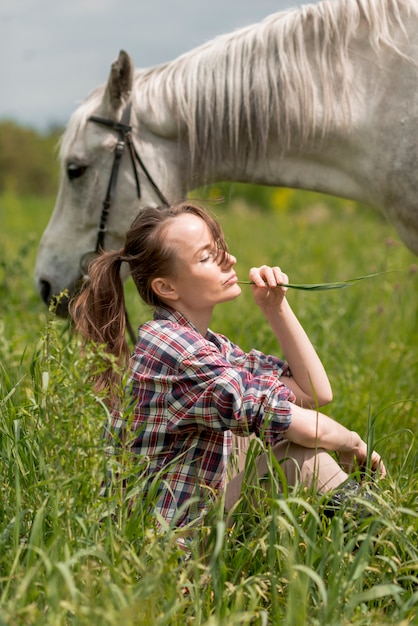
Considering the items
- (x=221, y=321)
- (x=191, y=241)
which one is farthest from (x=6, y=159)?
(x=191, y=241)

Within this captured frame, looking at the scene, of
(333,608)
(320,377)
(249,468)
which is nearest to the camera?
(333,608)

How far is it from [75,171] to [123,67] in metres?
0.52

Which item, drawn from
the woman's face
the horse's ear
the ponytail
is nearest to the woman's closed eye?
the woman's face

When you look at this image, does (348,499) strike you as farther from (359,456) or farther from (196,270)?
(196,270)

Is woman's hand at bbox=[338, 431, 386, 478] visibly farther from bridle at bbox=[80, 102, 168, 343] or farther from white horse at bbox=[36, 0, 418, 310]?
bridle at bbox=[80, 102, 168, 343]

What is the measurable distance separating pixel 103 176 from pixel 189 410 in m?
1.68

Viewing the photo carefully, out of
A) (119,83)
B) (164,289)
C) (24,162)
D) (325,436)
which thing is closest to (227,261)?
(164,289)

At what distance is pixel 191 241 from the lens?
209cm

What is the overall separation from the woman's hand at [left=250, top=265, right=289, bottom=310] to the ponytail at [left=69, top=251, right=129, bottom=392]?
42cm

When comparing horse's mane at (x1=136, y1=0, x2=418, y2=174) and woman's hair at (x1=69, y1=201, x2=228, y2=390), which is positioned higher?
horse's mane at (x1=136, y1=0, x2=418, y2=174)

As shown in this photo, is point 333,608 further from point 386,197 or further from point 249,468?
point 386,197

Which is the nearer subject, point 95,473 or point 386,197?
point 95,473

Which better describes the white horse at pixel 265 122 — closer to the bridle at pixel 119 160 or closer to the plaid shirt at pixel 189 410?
the bridle at pixel 119 160

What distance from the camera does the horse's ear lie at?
310cm
